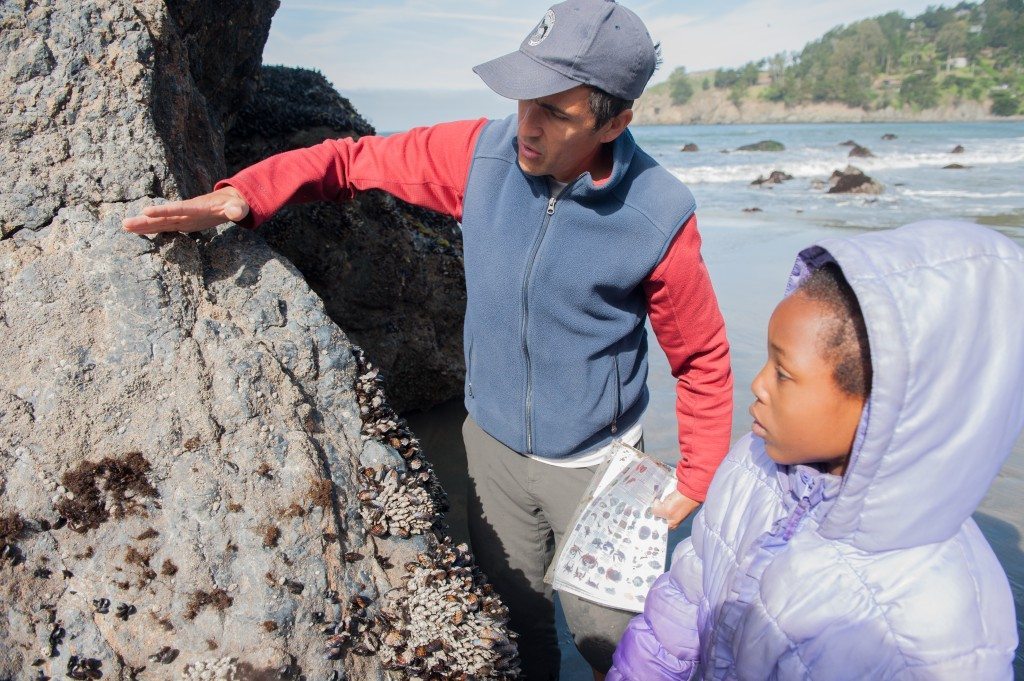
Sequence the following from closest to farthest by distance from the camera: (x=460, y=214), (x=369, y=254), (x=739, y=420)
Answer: (x=460, y=214) < (x=369, y=254) < (x=739, y=420)

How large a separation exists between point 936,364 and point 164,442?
188cm

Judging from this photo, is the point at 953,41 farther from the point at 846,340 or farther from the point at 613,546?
the point at 846,340

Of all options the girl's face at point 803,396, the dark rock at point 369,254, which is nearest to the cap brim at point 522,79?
the girl's face at point 803,396

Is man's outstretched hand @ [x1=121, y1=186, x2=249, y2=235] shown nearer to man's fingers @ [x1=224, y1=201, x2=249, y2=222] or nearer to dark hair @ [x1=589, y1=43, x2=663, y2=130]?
man's fingers @ [x1=224, y1=201, x2=249, y2=222]

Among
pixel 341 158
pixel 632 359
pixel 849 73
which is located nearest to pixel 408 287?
pixel 341 158

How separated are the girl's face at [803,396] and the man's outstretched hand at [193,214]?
1581 millimetres

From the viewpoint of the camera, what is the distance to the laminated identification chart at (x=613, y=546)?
8.31 feet

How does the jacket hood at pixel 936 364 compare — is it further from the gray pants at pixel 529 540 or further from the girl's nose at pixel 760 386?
the gray pants at pixel 529 540

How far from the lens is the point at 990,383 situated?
4.68ft

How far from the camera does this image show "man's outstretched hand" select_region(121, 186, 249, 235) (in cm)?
211

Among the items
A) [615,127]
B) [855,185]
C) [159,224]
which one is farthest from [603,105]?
[855,185]

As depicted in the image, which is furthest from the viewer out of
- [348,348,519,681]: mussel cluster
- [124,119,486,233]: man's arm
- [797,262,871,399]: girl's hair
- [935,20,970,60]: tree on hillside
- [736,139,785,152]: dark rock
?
[935,20,970,60]: tree on hillside

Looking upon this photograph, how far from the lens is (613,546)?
2557 millimetres

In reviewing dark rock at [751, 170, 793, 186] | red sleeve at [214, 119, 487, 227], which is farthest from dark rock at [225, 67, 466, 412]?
dark rock at [751, 170, 793, 186]
